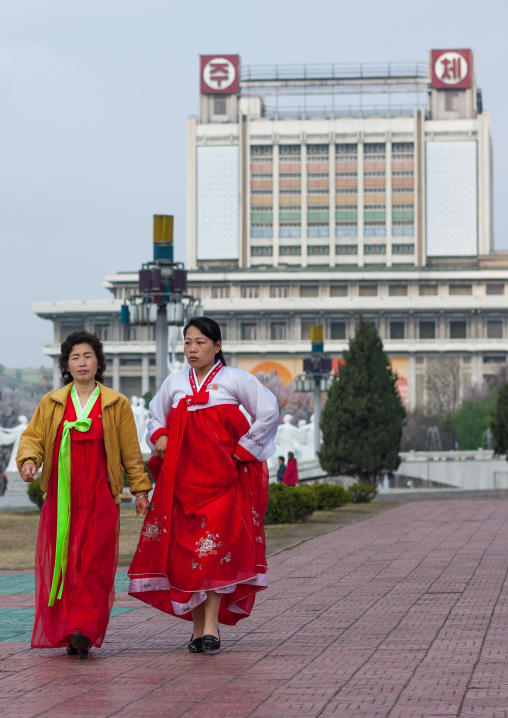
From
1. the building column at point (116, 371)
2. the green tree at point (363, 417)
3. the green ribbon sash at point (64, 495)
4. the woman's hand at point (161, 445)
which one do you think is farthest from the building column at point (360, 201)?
the green ribbon sash at point (64, 495)

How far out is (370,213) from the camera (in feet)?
400

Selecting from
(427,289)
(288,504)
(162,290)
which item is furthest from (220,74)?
(288,504)

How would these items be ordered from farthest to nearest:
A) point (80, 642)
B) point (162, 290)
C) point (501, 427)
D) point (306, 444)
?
point (306, 444) → point (501, 427) → point (162, 290) → point (80, 642)

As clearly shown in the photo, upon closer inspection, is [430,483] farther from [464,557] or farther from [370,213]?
[370,213]

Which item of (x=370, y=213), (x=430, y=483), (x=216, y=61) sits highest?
(x=216, y=61)

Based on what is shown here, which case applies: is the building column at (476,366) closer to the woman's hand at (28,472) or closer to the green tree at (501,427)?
the green tree at (501,427)

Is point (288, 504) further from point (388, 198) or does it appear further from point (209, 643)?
point (388, 198)

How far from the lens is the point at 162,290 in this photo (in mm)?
19547

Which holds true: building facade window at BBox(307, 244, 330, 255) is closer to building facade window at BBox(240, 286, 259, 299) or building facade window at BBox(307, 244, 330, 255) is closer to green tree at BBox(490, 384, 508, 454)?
building facade window at BBox(240, 286, 259, 299)

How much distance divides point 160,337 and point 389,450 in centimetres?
1618

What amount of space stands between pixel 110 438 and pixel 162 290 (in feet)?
42.8

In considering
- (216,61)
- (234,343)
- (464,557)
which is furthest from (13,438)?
(216,61)

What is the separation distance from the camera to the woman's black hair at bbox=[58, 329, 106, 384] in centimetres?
677

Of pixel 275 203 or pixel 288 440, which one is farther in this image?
pixel 275 203
